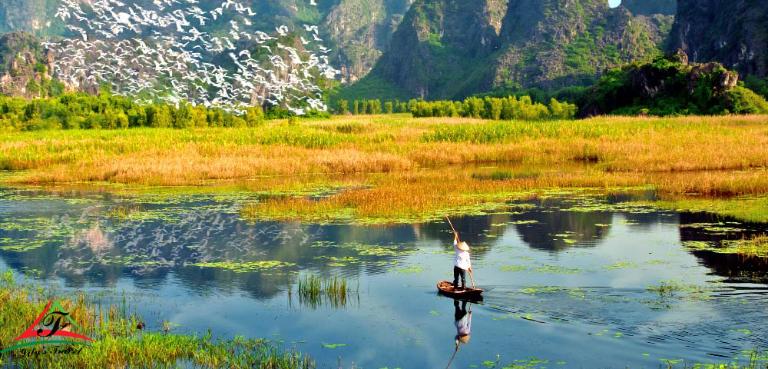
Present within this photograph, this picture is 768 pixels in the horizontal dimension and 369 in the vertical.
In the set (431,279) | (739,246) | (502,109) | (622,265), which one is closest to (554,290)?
(431,279)

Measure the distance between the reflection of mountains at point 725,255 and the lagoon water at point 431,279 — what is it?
9cm

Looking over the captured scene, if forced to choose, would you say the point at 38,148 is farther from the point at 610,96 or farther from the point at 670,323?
the point at 610,96

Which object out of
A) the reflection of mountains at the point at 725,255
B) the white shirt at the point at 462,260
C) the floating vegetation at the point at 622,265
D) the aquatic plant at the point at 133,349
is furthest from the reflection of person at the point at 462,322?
the reflection of mountains at the point at 725,255

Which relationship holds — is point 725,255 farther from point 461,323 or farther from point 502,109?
point 502,109

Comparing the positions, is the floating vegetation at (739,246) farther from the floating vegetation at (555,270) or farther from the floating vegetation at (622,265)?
the floating vegetation at (555,270)

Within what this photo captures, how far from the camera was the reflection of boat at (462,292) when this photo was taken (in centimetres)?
1662

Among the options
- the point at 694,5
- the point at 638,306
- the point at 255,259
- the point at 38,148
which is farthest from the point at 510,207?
the point at 694,5

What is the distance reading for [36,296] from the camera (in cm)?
1767

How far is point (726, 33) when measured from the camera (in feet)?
447

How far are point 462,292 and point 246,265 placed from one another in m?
7.31

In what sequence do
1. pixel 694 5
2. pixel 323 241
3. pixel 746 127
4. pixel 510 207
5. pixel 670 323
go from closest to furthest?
pixel 670 323 < pixel 323 241 < pixel 510 207 < pixel 746 127 < pixel 694 5

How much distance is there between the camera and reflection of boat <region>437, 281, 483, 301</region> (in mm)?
16625

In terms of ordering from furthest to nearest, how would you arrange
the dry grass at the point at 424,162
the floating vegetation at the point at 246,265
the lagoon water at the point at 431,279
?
the dry grass at the point at 424,162 < the floating vegetation at the point at 246,265 < the lagoon water at the point at 431,279

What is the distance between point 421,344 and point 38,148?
2109 inches
